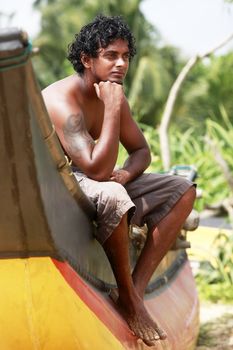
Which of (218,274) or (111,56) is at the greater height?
(111,56)

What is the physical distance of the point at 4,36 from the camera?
170 centimetres

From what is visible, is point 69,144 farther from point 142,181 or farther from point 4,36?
point 4,36

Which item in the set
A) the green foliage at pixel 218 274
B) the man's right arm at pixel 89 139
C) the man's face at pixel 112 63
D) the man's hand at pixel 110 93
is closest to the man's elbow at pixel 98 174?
the man's right arm at pixel 89 139

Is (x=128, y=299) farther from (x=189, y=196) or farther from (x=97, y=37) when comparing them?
(x=97, y=37)

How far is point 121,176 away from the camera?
2863 mm

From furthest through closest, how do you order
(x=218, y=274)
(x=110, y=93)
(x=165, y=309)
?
(x=218, y=274) < (x=165, y=309) < (x=110, y=93)

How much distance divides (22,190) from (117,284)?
80 centimetres

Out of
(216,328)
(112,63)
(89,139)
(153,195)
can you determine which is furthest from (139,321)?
(216,328)

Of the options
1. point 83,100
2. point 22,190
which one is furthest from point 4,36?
point 83,100

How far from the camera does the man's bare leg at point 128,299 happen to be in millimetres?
2535

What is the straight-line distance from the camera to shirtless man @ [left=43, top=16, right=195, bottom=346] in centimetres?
243

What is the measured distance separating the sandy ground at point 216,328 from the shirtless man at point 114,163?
1.72m

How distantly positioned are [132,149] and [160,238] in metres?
0.41

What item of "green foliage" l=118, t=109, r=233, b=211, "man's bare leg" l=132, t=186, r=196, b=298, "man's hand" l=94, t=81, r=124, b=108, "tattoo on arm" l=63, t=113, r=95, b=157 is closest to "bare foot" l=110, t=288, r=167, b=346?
"man's bare leg" l=132, t=186, r=196, b=298
